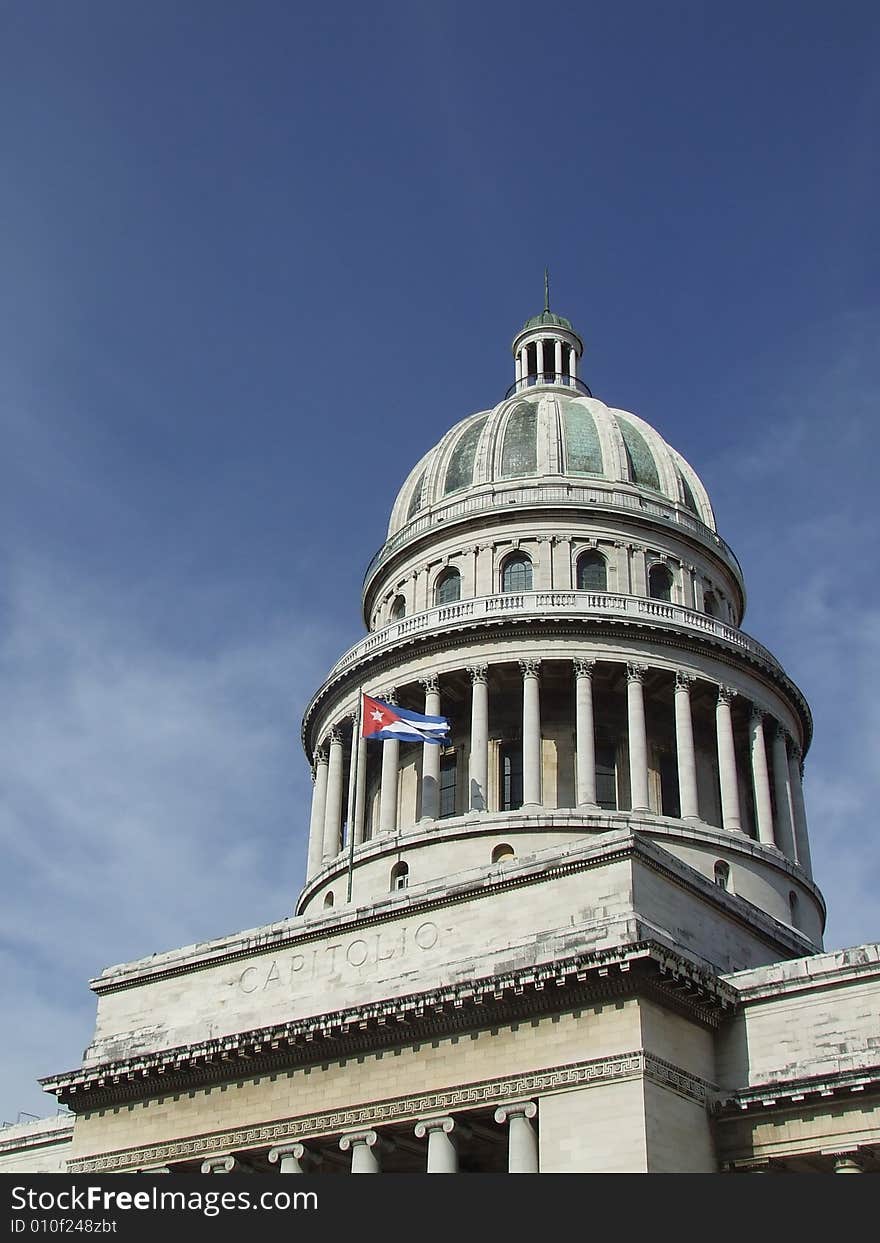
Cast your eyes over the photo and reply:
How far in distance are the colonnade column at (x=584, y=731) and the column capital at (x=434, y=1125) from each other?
58.8 feet

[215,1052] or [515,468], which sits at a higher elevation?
[515,468]

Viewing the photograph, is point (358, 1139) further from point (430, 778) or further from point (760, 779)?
point (760, 779)

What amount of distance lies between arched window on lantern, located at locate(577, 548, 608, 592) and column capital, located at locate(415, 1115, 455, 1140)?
28608 mm

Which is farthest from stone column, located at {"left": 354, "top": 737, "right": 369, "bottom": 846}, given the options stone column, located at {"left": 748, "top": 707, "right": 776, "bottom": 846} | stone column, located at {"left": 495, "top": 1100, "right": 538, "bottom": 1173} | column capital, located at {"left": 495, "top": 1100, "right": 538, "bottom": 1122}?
stone column, located at {"left": 495, "top": 1100, "right": 538, "bottom": 1173}

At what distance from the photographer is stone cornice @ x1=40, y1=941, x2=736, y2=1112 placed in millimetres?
34000

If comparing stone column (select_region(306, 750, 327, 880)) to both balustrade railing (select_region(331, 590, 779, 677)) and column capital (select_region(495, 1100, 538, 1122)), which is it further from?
column capital (select_region(495, 1100, 538, 1122))

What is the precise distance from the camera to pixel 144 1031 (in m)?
42.8

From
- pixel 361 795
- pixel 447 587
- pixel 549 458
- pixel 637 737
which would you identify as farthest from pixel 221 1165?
pixel 549 458

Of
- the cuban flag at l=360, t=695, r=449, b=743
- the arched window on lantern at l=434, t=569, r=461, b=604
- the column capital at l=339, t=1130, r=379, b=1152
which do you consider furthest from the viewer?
the arched window on lantern at l=434, t=569, r=461, b=604

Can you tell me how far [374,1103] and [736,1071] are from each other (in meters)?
8.64

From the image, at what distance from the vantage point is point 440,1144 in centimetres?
3481

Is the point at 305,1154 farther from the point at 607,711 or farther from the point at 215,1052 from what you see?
the point at 607,711

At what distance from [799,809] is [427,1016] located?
26273 millimetres

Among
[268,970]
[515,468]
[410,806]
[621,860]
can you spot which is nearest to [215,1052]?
[268,970]
